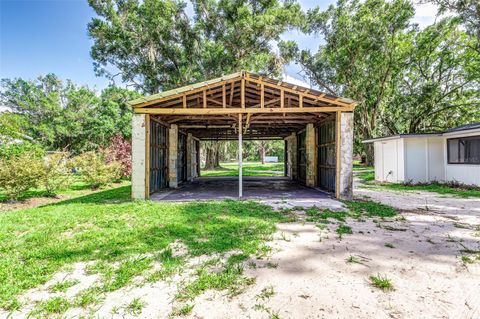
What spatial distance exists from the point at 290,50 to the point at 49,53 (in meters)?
17.6

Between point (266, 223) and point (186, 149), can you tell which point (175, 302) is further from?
point (186, 149)

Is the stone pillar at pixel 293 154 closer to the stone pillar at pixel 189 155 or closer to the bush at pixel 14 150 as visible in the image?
the stone pillar at pixel 189 155

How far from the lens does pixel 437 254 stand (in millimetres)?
3580

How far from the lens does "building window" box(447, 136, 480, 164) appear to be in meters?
10.5

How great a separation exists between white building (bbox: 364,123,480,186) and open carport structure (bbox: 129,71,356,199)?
4643mm

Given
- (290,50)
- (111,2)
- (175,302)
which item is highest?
(111,2)

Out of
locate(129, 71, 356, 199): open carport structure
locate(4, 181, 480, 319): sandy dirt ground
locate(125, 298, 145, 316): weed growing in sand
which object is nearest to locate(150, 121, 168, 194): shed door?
locate(129, 71, 356, 199): open carport structure

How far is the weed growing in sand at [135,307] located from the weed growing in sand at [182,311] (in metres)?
0.31

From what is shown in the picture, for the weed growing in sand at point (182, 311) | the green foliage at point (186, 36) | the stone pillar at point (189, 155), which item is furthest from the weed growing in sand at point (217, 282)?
the green foliage at point (186, 36)

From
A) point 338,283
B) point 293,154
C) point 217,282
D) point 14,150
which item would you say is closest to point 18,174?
point 14,150

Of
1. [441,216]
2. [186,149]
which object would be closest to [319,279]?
[441,216]

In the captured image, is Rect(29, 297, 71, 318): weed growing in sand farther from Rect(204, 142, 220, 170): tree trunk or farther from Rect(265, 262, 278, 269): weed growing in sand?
Rect(204, 142, 220, 170): tree trunk

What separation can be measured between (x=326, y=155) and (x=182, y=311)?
854 cm

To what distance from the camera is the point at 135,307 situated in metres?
2.37
